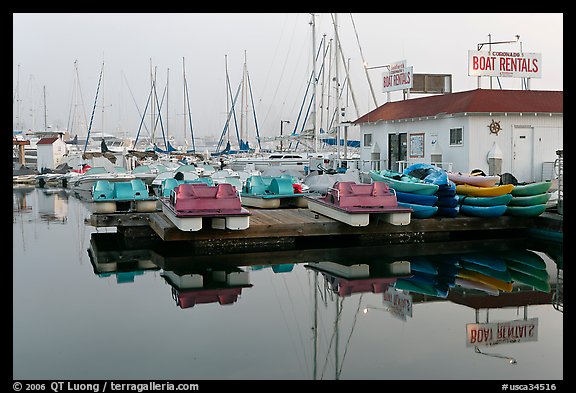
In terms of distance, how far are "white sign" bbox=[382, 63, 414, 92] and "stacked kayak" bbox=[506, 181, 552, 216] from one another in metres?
12.8

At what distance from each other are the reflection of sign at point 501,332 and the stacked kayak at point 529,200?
7552 millimetres

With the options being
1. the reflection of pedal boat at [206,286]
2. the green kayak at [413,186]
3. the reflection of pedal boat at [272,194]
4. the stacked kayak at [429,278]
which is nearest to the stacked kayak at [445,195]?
the green kayak at [413,186]

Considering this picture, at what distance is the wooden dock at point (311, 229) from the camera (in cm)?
1343

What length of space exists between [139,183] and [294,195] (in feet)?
14.4

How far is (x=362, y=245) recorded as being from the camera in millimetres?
14406

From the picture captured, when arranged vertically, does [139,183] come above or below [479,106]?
below

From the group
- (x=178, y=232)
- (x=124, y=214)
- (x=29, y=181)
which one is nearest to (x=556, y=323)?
(x=178, y=232)

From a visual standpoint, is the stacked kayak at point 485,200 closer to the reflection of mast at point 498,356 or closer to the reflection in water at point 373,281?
the reflection in water at point 373,281

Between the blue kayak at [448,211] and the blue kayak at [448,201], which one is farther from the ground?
the blue kayak at [448,201]

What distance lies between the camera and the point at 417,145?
→ 24.3 m

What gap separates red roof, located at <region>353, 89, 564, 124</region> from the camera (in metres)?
21.6

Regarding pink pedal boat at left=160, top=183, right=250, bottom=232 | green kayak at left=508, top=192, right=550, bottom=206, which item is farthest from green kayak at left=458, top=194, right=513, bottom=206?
pink pedal boat at left=160, top=183, right=250, bottom=232
